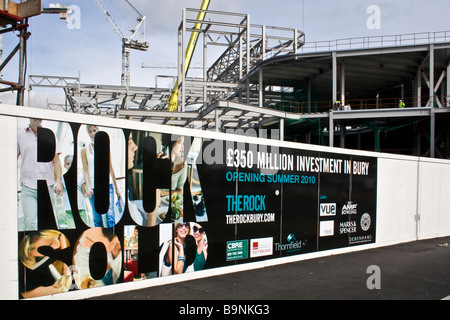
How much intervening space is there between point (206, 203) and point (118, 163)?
2.05 metres

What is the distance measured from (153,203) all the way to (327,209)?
17.5 feet

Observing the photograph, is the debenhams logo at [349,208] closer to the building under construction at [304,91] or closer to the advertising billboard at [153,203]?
the advertising billboard at [153,203]

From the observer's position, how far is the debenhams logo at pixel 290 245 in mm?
9111

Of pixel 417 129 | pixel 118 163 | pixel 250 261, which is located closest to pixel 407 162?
pixel 250 261

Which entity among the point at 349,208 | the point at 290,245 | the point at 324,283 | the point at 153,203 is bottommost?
the point at 324,283

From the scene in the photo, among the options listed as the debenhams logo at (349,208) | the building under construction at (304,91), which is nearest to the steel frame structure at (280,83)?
the building under construction at (304,91)

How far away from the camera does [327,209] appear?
10.5 metres

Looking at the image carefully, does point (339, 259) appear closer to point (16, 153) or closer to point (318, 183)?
point (318, 183)

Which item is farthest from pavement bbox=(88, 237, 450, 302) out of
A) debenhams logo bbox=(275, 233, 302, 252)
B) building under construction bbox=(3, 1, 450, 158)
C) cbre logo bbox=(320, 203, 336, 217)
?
building under construction bbox=(3, 1, 450, 158)

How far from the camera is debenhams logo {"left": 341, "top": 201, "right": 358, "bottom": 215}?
1104 cm

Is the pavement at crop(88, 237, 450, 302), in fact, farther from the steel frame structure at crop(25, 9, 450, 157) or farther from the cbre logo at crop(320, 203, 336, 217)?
the steel frame structure at crop(25, 9, 450, 157)

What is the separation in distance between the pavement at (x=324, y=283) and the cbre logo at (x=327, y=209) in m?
1.10

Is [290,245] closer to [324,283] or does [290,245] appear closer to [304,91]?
[324,283]

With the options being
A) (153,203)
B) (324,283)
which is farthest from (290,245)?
(153,203)
